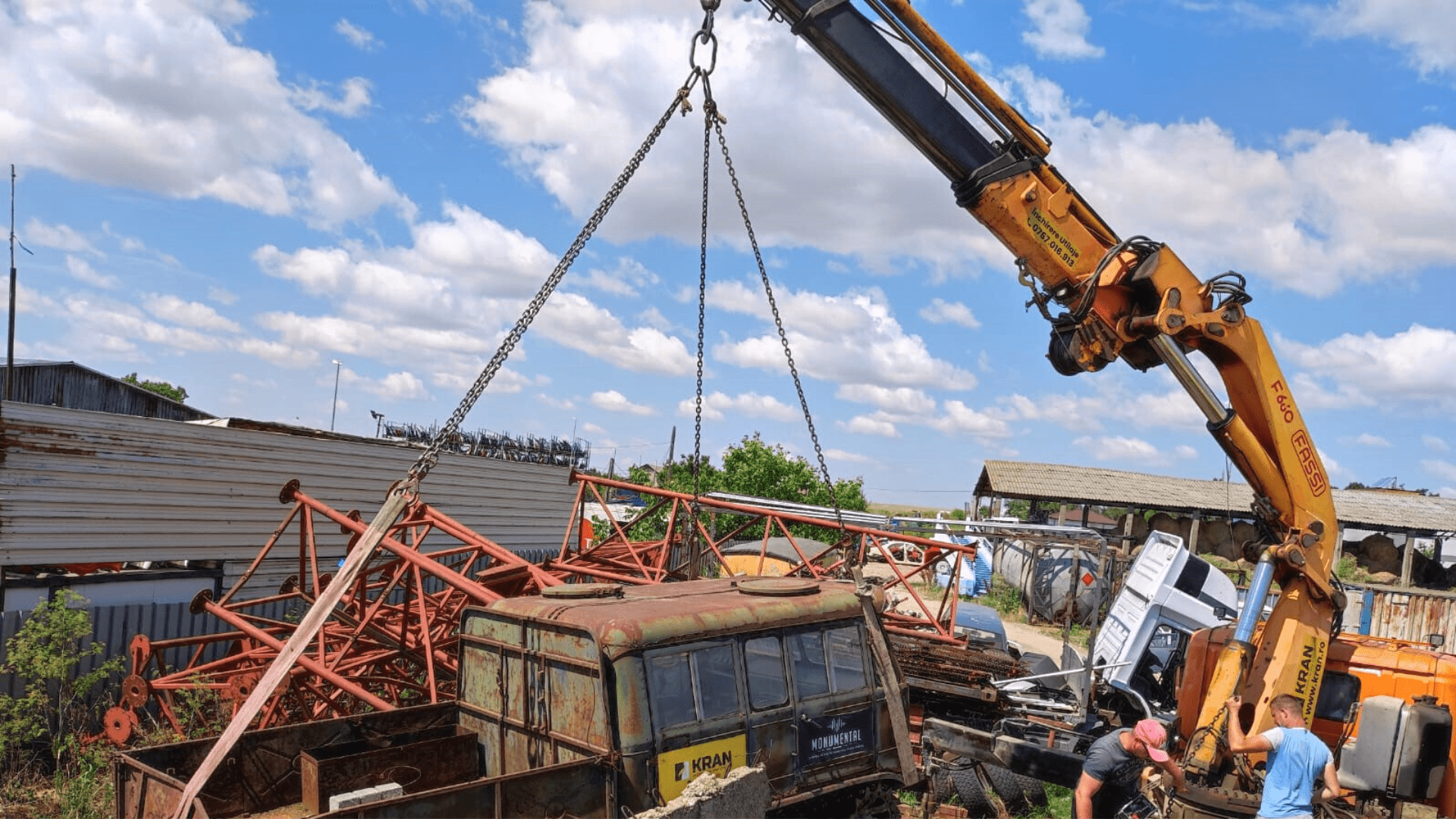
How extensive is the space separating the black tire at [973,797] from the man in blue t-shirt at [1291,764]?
3.21 m

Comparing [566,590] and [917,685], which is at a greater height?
[566,590]

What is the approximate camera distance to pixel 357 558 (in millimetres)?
7215

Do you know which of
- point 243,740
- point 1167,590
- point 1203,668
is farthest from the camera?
point 1167,590

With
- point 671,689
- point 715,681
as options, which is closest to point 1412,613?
point 715,681

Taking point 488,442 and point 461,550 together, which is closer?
point 461,550

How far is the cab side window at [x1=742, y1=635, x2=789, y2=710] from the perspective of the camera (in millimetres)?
6715

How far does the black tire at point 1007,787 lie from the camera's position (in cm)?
1030

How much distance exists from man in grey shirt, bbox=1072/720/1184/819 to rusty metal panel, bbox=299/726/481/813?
469 centimetres

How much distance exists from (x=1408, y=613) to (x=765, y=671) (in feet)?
66.6

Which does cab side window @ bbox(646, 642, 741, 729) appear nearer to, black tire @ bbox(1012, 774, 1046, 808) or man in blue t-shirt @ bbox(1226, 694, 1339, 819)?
man in blue t-shirt @ bbox(1226, 694, 1339, 819)

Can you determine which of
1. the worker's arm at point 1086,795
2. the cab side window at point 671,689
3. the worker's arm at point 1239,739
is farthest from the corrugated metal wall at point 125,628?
the worker's arm at point 1239,739

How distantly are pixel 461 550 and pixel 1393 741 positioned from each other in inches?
395

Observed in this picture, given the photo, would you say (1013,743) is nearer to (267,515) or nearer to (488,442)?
(267,515)

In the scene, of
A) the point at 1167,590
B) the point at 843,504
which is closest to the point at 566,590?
the point at 1167,590
